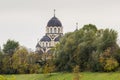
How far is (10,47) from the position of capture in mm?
142750

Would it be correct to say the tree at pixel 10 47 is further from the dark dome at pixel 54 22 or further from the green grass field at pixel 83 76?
the dark dome at pixel 54 22

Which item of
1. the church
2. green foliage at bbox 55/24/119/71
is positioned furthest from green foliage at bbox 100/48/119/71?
the church

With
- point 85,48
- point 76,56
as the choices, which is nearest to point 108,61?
point 85,48

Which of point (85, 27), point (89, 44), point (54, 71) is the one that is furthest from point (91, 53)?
point (85, 27)

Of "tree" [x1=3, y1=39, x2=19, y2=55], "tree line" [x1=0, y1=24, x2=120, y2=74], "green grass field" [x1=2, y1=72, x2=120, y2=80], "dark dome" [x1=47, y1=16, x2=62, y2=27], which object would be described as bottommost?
"green grass field" [x1=2, y1=72, x2=120, y2=80]

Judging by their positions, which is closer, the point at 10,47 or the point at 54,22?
the point at 10,47

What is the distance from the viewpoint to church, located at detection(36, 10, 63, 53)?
172 m

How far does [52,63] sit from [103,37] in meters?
17.9

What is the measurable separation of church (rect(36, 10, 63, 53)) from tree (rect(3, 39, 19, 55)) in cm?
2727

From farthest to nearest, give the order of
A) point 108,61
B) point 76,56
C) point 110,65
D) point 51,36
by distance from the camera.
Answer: point 51,36, point 76,56, point 108,61, point 110,65

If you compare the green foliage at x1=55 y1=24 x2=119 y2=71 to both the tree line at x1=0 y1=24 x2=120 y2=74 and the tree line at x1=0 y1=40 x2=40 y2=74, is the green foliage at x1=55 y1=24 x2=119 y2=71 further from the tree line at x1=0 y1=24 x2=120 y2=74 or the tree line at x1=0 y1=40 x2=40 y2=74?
the tree line at x1=0 y1=40 x2=40 y2=74

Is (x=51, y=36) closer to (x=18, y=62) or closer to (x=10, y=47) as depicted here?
(x=10, y=47)

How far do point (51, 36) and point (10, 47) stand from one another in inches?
1300

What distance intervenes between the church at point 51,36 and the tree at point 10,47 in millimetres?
27269
